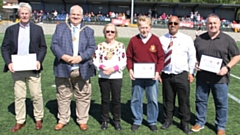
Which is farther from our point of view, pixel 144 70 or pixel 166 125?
pixel 166 125

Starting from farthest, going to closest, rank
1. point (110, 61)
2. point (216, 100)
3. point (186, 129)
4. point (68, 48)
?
1. point (186, 129)
2. point (216, 100)
3. point (110, 61)
4. point (68, 48)

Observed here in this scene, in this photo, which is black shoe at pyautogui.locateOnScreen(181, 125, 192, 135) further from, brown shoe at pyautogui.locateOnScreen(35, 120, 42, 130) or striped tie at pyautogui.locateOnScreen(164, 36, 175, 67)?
brown shoe at pyautogui.locateOnScreen(35, 120, 42, 130)

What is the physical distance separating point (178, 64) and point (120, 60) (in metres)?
0.90

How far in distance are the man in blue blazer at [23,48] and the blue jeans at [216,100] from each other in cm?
262

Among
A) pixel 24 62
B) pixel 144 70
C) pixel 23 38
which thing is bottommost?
pixel 144 70

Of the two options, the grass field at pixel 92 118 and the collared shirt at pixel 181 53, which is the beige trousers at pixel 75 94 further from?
the collared shirt at pixel 181 53

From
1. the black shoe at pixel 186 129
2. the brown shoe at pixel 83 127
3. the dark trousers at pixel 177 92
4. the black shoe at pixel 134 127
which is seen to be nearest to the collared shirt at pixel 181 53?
the dark trousers at pixel 177 92

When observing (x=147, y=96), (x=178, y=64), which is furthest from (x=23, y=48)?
(x=178, y=64)

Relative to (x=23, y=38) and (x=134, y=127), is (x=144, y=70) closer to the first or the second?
(x=134, y=127)

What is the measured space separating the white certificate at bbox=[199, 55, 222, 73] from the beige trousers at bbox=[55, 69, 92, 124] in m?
1.86

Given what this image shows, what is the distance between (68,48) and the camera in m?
4.07

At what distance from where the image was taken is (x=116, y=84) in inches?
169

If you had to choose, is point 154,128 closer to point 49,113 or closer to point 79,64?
point 79,64

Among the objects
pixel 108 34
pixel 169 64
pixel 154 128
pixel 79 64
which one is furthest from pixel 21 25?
pixel 154 128
